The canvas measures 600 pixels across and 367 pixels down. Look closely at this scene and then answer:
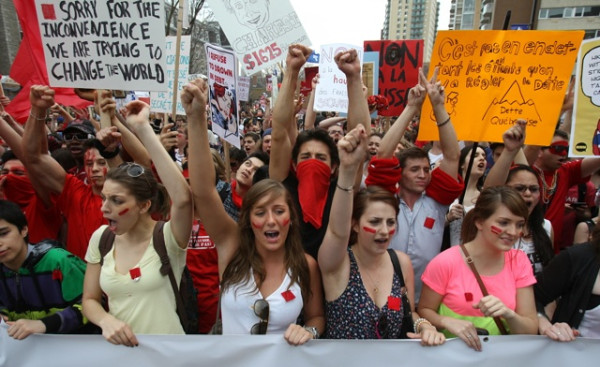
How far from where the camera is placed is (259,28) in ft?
15.8

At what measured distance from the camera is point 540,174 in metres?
3.82

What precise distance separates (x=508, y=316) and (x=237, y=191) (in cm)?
224

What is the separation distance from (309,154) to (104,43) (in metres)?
1.68

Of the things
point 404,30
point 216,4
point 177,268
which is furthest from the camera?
point 404,30

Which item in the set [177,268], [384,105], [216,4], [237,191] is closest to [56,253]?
[177,268]

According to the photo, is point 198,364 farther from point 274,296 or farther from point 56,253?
point 56,253

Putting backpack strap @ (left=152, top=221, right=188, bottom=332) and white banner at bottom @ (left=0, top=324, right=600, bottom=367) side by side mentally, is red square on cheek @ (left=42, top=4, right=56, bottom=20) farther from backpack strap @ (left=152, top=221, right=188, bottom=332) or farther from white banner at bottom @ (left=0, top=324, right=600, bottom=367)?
white banner at bottom @ (left=0, top=324, right=600, bottom=367)

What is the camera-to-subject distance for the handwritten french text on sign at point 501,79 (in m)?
3.25

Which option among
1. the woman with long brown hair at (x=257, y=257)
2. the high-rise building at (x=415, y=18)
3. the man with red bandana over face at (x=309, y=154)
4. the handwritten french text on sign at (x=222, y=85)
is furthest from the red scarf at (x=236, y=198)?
the high-rise building at (x=415, y=18)

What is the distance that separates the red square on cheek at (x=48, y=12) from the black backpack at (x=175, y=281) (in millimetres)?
1763

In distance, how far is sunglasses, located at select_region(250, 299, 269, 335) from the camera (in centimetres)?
208

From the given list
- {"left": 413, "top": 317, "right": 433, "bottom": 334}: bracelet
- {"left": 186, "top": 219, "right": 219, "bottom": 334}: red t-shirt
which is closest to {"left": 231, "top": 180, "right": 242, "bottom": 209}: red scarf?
{"left": 186, "top": 219, "right": 219, "bottom": 334}: red t-shirt

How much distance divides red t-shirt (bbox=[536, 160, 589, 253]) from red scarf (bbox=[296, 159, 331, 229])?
2294mm

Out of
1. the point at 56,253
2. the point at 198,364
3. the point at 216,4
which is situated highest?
the point at 216,4
